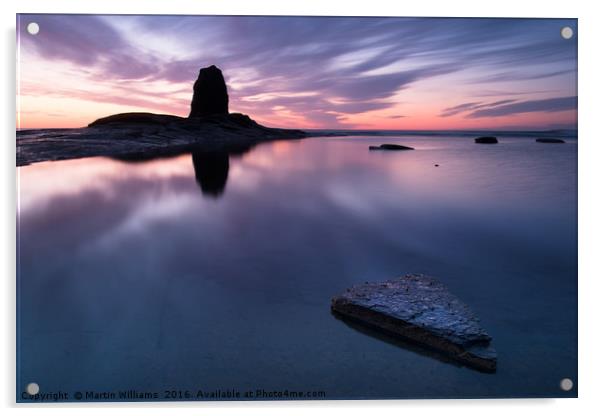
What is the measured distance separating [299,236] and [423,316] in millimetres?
2043

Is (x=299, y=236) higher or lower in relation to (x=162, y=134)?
lower

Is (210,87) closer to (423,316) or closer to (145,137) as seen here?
(145,137)

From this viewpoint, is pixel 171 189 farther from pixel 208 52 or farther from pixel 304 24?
pixel 304 24

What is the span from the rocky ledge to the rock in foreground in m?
2.26

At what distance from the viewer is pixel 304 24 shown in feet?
12.8

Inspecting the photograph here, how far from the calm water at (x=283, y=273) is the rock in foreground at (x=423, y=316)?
0.11 m

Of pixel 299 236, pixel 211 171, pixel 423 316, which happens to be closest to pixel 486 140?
pixel 299 236

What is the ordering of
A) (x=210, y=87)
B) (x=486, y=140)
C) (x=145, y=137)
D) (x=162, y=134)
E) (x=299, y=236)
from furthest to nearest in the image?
(x=145, y=137) < (x=162, y=134) < (x=486, y=140) < (x=210, y=87) < (x=299, y=236)

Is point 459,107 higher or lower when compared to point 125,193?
higher

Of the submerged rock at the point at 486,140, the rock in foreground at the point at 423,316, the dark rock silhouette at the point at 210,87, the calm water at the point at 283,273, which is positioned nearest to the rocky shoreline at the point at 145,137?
the calm water at the point at 283,273

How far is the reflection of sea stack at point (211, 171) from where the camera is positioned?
21.1 ft

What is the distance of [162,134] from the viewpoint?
8031 millimetres
